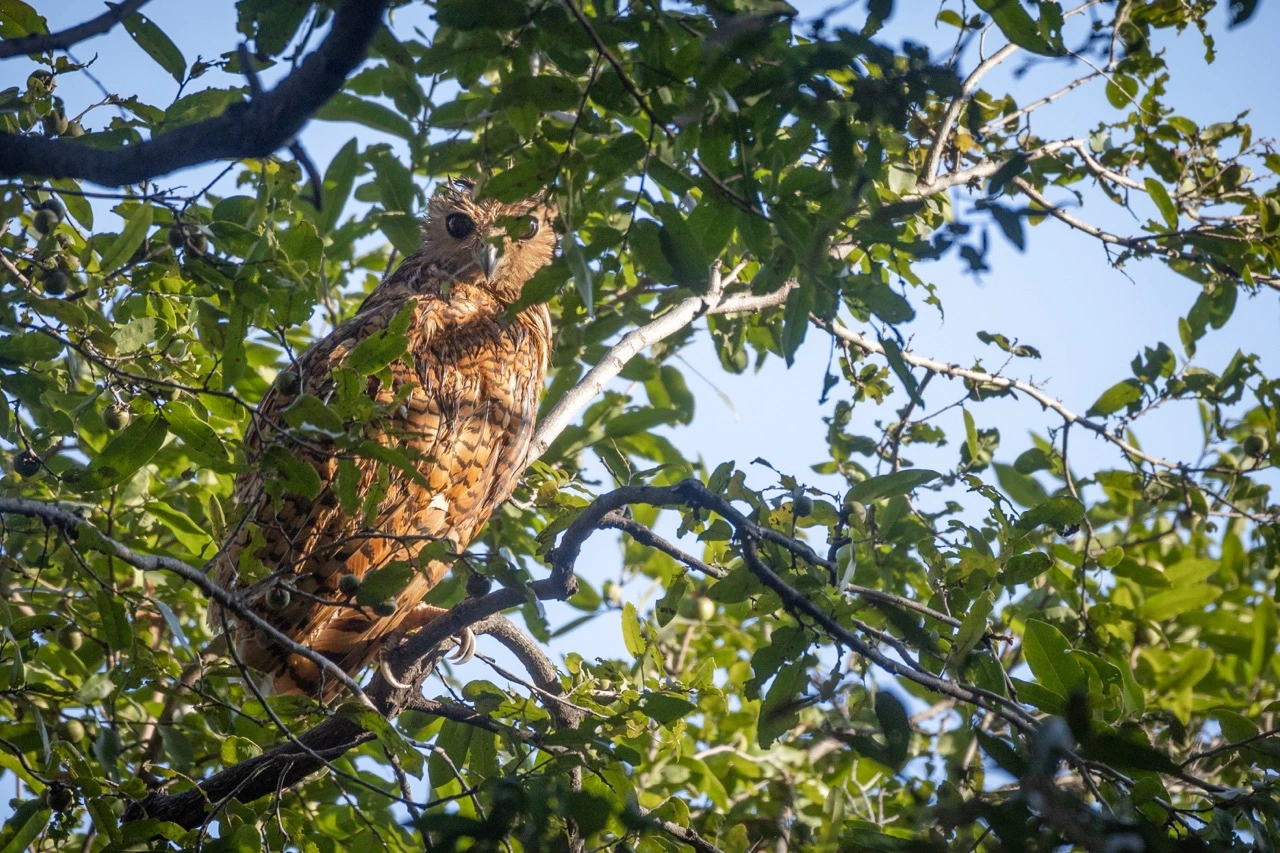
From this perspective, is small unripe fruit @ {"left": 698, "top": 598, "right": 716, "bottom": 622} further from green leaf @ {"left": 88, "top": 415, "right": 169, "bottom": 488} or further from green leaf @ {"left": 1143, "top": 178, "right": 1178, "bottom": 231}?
green leaf @ {"left": 88, "top": 415, "right": 169, "bottom": 488}

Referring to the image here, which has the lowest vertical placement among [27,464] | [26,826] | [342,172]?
[26,826]

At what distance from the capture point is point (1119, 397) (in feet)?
12.3

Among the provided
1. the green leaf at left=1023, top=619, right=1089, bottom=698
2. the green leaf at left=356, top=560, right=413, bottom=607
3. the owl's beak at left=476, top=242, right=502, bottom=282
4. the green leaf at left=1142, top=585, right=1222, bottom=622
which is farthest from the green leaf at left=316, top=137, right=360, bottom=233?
the green leaf at left=1142, top=585, right=1222, bottom=622

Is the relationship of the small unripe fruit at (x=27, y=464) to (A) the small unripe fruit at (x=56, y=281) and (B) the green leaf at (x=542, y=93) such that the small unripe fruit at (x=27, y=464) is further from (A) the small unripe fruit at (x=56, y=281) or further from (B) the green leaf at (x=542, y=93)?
(B) the green leaf at (x=542, y=93)

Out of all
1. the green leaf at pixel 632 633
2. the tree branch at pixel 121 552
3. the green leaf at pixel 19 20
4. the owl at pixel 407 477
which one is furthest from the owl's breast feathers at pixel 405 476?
the green leaf at pixel 19 20

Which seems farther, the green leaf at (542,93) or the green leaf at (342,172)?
the green leaf at (342,172)

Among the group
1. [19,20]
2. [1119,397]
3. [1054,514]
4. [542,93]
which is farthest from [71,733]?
[1119,397]

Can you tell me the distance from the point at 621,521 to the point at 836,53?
1453 mm

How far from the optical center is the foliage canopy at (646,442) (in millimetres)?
1700

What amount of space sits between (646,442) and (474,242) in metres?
1.31

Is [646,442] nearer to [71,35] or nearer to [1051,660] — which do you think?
[1051,660]

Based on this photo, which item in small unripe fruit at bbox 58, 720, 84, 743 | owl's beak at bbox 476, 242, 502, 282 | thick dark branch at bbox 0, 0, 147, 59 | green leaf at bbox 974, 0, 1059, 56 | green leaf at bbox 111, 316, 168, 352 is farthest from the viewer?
owl's beak at bbox 476, 242, 502, 282

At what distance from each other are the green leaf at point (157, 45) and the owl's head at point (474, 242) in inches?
78.6

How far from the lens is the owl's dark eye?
4.72 meters
